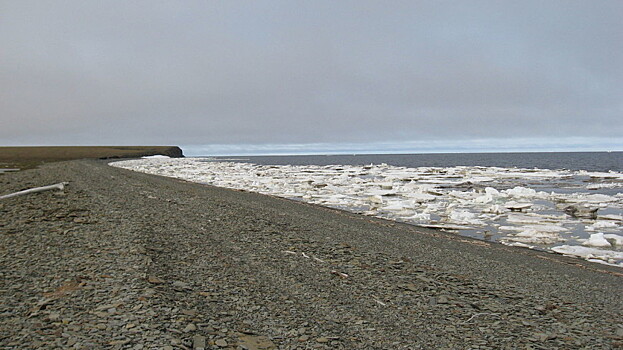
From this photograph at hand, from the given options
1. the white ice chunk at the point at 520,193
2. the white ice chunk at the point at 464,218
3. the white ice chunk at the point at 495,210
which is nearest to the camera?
the white ice chunk at the point at 464,218

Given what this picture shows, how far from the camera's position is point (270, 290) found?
17.7 ft

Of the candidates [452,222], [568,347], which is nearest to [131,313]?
[568,347]

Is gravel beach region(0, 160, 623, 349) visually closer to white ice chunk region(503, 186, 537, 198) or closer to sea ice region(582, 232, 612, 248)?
sea ice region(582, 232, 612, 248)

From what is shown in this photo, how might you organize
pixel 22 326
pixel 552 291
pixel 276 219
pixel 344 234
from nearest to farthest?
pixel 22 326
pixel 552 291
pixel 344 234
pixel 276 219

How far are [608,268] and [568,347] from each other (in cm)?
564

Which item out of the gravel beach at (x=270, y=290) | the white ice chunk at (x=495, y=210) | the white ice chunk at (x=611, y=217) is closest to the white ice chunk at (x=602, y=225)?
the white ice chunk at (x=611, y=217)

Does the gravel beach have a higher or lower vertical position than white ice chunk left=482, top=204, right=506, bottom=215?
higher

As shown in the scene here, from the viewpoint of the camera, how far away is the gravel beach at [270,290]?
A: 4.07 m

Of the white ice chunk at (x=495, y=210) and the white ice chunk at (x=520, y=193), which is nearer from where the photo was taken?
the white ice chunk at (x=495, y=210)

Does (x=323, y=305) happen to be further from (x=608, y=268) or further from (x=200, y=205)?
(x=200, y=205)

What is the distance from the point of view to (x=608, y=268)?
8.70 meters

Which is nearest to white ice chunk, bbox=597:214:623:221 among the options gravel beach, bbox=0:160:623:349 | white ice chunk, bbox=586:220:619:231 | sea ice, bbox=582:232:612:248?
white ice chunk, bbox=586:220:619:231

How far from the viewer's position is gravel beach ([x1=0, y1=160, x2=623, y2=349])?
4070 mm

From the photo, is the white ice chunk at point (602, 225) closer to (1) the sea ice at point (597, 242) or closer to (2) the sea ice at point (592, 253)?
(1) the sea ice at point (597, 242)
